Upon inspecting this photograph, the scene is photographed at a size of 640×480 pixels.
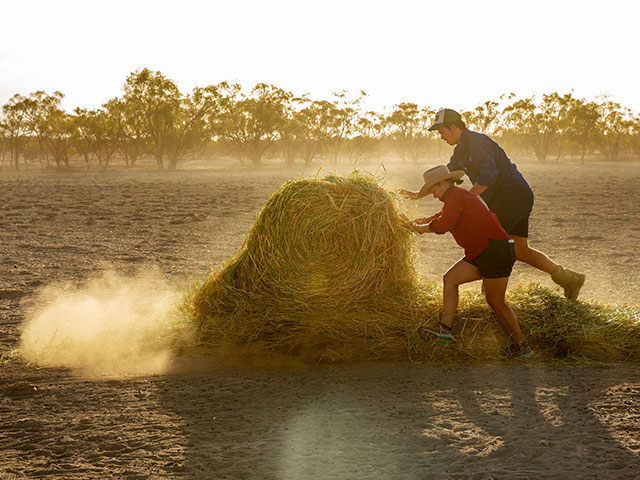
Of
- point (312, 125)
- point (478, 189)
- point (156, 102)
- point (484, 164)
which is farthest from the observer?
point (312, 125)

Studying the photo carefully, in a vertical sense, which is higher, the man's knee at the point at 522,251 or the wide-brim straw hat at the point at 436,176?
the wide-brim straw hat at the point at 436,176

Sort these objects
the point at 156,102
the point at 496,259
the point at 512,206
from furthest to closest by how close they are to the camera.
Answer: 1. the point at 156,102
2. the point at 512,206
3. the point at 496,259

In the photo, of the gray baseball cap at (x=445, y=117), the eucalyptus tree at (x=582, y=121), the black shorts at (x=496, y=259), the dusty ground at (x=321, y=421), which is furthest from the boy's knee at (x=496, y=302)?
the eucalyptus tree at (x=582, y=121)

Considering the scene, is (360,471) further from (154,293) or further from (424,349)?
(154,293)

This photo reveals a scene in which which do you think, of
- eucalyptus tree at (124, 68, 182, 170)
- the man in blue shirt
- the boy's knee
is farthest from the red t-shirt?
eucalyptus tree at (124, 68, 182, 170)

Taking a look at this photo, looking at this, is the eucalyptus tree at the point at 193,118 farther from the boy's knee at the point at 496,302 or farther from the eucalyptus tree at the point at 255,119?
Result: the boy's knee at the point at 496,302

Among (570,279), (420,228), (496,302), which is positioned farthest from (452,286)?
(570,279)

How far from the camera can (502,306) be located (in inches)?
197

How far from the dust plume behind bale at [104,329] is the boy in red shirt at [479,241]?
2579mm

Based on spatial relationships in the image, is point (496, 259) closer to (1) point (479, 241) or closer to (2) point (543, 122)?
(1) point (479, 241)

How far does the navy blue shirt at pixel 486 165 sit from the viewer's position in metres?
5.49

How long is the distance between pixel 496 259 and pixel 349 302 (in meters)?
1.36

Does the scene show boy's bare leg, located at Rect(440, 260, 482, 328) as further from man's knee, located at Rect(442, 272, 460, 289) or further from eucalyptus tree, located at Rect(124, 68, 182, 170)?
eucalyptus tree, located at Rect(124, 68, 182, 170)

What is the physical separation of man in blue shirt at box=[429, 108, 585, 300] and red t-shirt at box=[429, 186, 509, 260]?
0.49 meters
